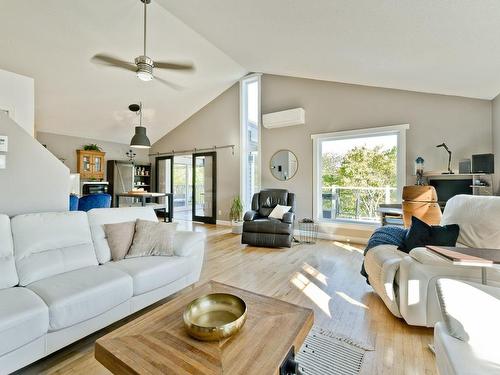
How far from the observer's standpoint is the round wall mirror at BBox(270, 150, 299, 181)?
5410 millimetres

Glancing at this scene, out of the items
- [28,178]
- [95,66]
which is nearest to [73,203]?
[28,178]

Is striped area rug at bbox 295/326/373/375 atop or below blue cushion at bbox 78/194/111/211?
below

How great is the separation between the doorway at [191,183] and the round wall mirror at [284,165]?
1920mm

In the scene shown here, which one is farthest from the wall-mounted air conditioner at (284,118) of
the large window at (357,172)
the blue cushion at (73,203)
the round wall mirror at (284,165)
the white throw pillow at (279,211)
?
the blue cushion at (73,203)

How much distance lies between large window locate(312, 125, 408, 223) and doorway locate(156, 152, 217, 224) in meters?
3.00

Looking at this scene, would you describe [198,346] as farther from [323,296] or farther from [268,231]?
[268,231]

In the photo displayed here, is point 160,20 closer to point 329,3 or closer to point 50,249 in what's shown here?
point 329,3

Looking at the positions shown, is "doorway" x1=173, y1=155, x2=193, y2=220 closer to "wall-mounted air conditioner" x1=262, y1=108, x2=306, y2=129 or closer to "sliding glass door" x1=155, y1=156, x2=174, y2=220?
→ "sliding glass door" x1=155, y1=156, x2=174, y2=220

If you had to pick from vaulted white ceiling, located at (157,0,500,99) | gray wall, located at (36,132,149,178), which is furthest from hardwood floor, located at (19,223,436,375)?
gray wall, located at (36,132,149,178)

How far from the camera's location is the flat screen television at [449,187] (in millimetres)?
3660

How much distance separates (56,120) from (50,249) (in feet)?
16.0

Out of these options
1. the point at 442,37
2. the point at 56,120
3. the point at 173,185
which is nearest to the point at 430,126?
the point at 442,37

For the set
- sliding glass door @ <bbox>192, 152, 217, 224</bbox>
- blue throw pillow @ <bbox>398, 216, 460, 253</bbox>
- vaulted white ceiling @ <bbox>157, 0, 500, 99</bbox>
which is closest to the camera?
vaulted white ceiling @ <bbox>157, 0, 500, 99</bbox>

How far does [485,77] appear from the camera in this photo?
2.81m
